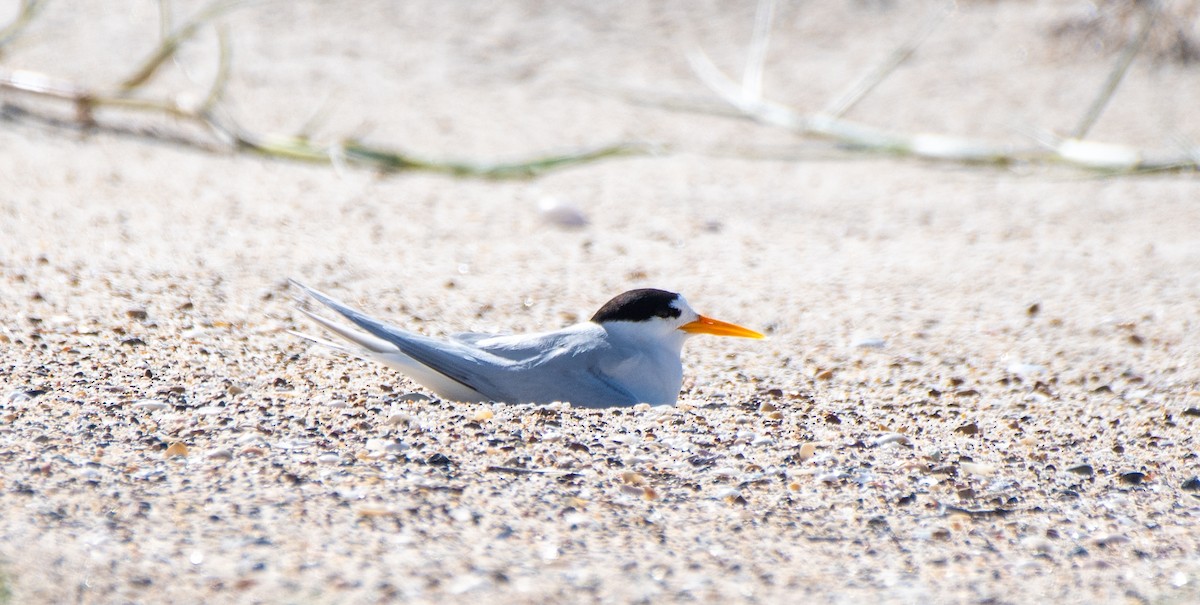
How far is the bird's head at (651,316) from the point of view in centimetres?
365

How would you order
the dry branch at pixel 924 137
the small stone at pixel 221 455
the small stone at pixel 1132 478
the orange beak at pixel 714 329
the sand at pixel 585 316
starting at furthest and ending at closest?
the dry branch at pixel 924 137, the orange beak at pixel 714 329, the small stone at pixel 1132 478, the small stone at pixel 221 455, the sand at pixel 585 316

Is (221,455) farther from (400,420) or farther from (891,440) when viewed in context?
(891,440)

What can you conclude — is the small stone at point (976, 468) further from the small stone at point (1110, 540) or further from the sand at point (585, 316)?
the small stone at point (1110, 540)

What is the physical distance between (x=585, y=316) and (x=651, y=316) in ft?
2.79

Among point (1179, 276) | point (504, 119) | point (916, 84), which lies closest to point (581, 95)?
point (504, 119)

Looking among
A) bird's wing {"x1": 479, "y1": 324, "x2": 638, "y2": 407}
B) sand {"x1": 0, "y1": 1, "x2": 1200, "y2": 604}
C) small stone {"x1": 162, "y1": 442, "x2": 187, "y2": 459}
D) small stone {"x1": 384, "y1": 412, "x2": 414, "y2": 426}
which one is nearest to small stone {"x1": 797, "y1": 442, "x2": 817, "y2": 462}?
sand {"x1": 0, "y1": 1, "x2": 1200, "y2": 604}

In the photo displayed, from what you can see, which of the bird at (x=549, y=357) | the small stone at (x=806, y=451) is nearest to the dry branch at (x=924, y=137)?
the bird at (x=549, y=357)

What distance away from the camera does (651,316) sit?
144 inches

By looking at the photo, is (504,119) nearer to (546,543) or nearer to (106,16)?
(106,16)

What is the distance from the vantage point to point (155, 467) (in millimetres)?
2725

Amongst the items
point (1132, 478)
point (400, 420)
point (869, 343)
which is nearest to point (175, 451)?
point (400, 420)

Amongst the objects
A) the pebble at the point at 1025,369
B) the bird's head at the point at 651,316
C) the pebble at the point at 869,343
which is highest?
the bird's head at the point at 651,316

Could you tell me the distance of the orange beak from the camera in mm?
3805

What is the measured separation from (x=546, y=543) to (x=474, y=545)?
0.46 feet
